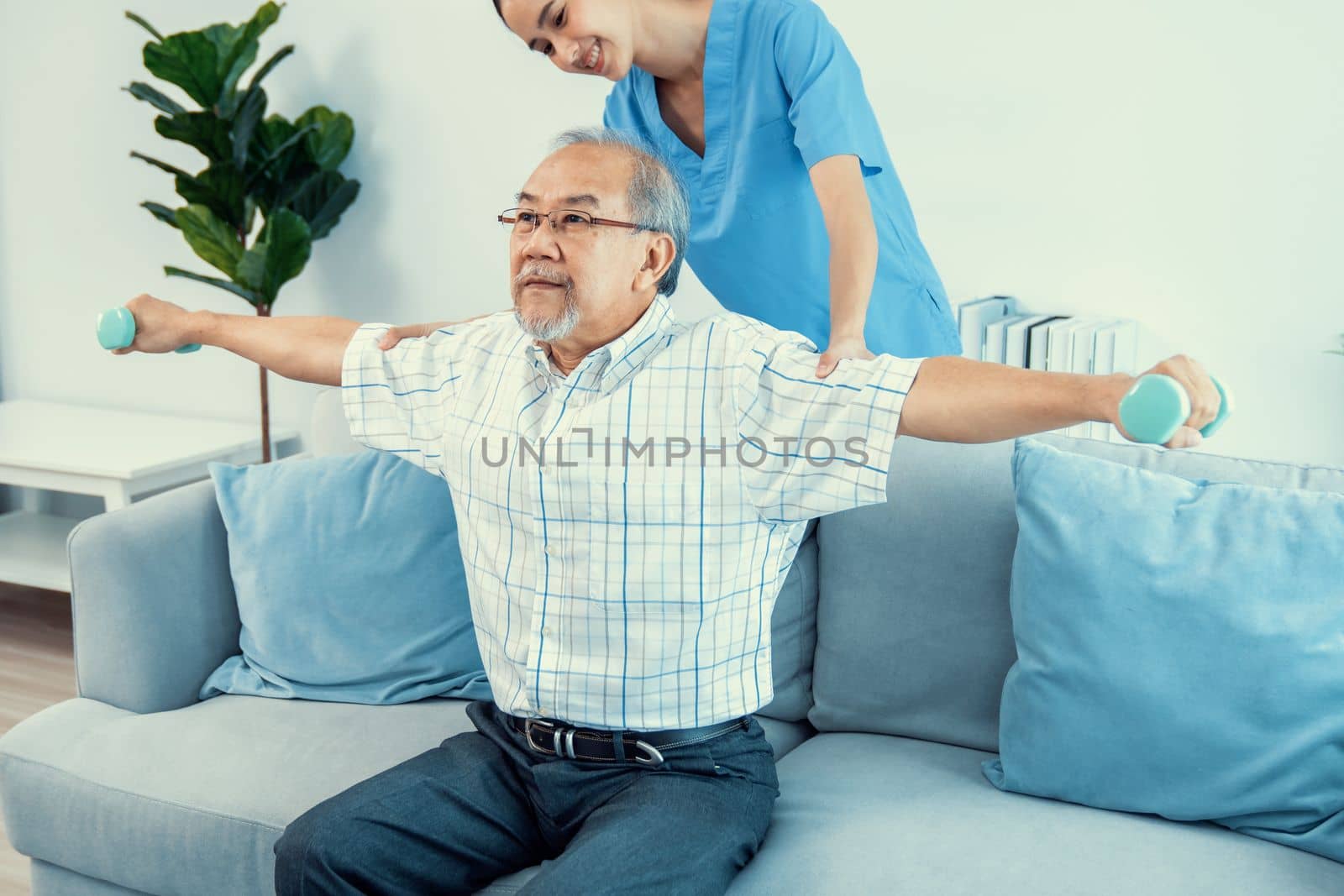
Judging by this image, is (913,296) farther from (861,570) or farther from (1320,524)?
(1320,524)

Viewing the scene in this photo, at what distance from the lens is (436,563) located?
190 centimetres

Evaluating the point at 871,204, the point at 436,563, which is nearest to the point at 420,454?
the point at 436,563

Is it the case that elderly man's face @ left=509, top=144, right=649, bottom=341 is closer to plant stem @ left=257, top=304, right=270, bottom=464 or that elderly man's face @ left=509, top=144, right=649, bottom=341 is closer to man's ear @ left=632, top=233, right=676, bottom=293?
man's ear @ left=632, top=233, right=676, bottom=293

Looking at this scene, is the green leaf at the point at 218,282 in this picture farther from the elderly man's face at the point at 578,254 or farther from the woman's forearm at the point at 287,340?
the elderly man's face at the point at 578,254

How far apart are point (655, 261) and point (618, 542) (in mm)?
360

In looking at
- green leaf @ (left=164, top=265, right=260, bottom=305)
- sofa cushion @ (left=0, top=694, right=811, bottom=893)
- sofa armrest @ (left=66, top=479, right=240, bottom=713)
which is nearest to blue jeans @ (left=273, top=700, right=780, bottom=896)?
sofa cushion @ (left=0, top=694, right=811, bottom=893)

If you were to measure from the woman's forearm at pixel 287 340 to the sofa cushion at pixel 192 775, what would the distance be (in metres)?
0.49

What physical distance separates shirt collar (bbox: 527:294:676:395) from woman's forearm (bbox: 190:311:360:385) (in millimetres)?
364

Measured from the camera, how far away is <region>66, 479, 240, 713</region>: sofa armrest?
1.85m

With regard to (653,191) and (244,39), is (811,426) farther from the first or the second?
(244,39)

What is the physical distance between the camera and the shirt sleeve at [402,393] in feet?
5.51

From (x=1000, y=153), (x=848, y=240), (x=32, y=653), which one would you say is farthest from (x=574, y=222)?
(x=32, y=653)

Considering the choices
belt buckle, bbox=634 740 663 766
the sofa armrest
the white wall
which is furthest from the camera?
the white wall

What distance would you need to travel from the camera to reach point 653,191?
157cm
